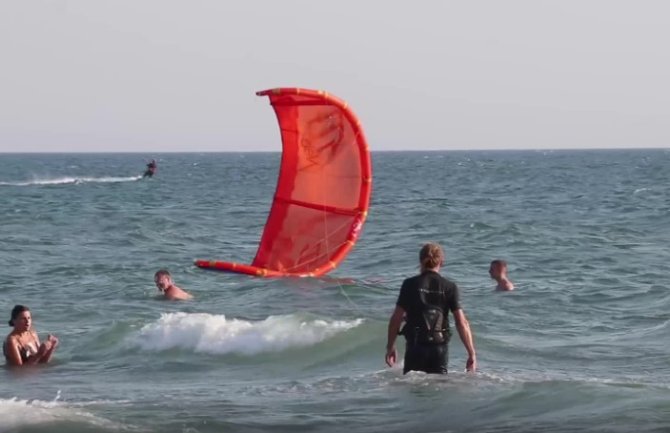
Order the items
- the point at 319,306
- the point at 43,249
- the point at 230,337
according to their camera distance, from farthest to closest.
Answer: the point at 43,249, the point at 319,306, the point at 230,337

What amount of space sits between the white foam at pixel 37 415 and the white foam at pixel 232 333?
12.6 feet

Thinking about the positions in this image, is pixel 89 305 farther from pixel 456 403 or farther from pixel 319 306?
pixel 456 403

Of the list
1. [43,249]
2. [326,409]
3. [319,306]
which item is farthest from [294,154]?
[43,249]

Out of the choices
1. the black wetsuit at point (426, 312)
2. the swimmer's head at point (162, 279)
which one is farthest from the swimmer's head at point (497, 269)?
the black wetsuit at point (426, 312)

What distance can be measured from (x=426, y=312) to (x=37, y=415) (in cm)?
293

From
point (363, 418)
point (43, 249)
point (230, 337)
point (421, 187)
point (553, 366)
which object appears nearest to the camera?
point (363, 418)

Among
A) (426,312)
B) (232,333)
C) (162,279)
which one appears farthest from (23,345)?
(426,312)

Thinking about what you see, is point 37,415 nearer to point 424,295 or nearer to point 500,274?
point 424,295

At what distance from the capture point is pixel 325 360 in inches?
511

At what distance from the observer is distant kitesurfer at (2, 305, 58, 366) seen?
1243 cm

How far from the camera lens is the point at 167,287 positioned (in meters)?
17.1

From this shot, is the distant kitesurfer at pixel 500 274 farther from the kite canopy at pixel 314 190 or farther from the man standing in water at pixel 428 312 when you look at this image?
the man standing in water at pixel 428 312

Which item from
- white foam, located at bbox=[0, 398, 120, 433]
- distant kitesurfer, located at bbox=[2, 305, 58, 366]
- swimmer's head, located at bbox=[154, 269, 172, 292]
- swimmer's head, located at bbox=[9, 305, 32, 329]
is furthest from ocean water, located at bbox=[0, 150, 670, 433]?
swimmer's head, located at bbox=[9, 305, 32, 329]

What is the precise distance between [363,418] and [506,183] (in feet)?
173
